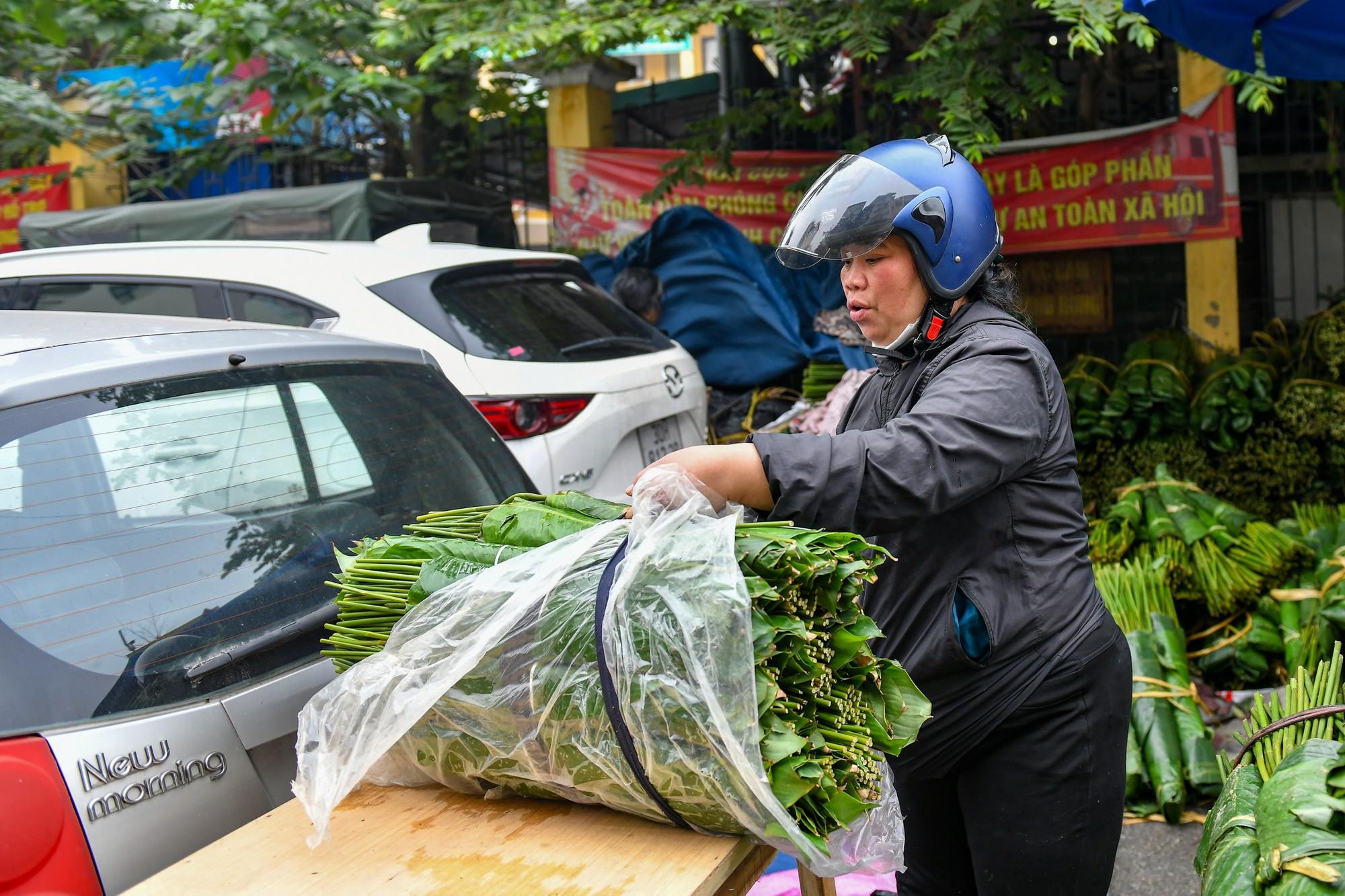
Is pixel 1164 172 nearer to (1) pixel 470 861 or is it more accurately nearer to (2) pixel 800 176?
(2) pixel 800 176

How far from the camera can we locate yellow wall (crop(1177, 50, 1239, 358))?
660 centimetres

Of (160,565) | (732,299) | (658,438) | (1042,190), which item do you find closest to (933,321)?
(160,565)

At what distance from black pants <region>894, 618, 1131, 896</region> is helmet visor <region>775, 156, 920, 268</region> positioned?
0.86m

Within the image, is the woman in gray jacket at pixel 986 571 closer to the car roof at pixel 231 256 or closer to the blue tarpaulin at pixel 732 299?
the car roof at pixel 231 256

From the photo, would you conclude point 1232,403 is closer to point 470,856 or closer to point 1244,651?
point 1244,651

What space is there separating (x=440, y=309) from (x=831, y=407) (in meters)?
2.49

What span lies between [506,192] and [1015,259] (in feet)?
15.4

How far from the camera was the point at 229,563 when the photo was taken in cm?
222

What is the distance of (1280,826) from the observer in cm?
194

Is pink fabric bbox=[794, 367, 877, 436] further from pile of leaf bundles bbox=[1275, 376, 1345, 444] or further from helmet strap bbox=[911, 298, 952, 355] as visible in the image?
helmet strap bbox=[911, 298, 952, 355]

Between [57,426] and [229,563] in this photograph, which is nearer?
[57,426]

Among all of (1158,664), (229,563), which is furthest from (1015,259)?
(229,563)

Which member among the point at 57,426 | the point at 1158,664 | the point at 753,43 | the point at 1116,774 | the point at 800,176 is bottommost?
the point at 1158,664

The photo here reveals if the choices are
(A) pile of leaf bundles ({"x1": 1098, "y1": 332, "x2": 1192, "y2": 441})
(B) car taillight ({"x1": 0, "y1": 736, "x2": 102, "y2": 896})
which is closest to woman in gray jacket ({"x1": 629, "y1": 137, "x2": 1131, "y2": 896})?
(B) car taillight ({"x1": 0, "y1": 736, "x2": 102, "y2": 896})
